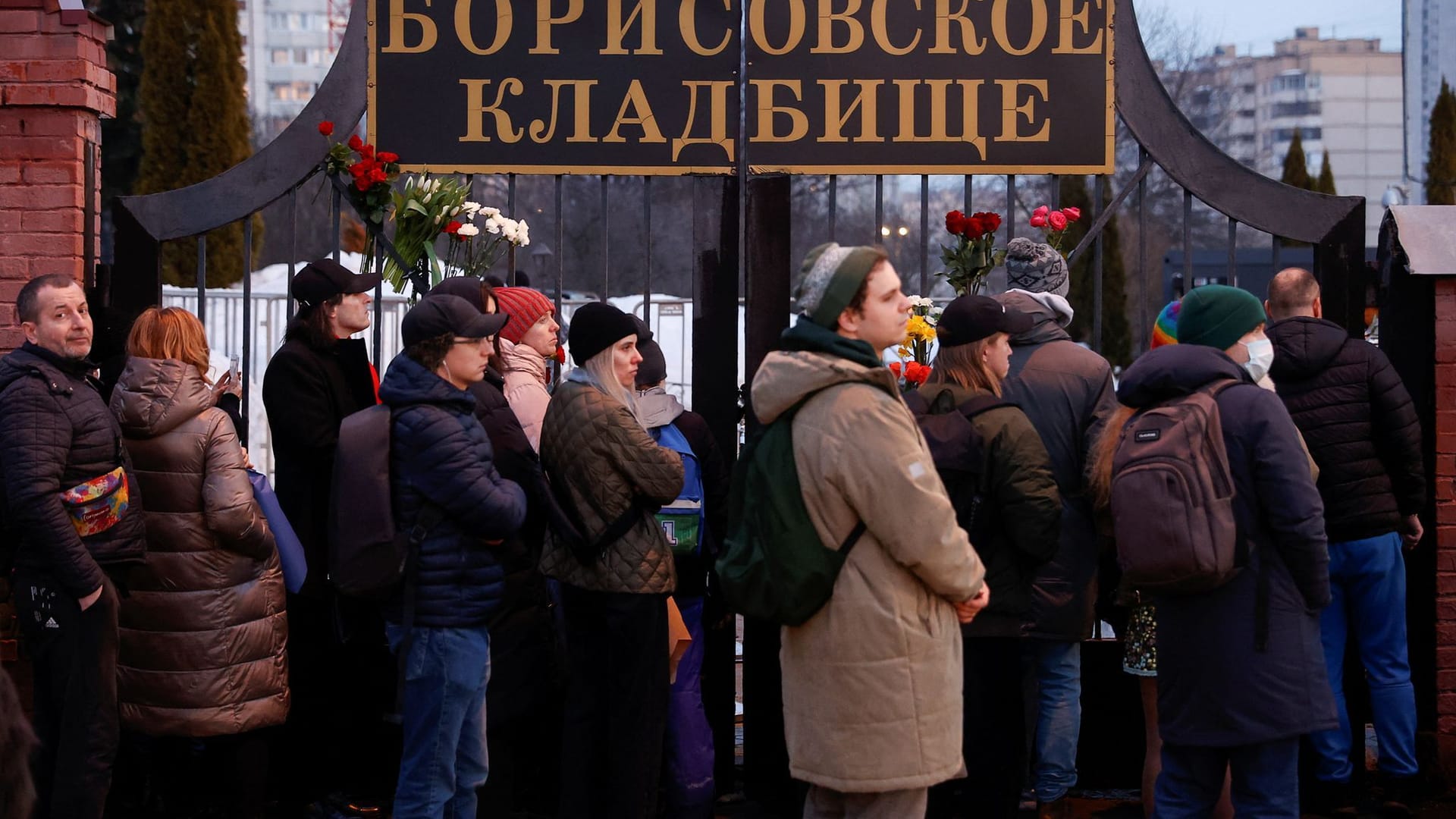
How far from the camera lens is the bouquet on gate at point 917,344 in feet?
18.0

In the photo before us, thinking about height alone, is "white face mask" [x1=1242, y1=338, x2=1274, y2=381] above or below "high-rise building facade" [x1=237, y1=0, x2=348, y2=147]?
below

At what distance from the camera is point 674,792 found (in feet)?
16.4

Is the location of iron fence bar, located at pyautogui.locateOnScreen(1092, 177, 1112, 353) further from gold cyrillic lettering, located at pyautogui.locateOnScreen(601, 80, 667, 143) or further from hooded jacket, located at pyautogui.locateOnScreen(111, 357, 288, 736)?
hooded jacket, located at pyautogui.locateOnScreen(111, 357, 288, 736)

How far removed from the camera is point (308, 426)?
203 inches

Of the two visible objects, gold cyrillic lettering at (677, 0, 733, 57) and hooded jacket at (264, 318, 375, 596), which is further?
gold cyrillic lettering at (677, 0, 733, 57)

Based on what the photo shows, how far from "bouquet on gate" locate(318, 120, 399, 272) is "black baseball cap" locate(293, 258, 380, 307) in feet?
1.36

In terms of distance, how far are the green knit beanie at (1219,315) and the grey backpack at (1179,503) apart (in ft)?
0.75

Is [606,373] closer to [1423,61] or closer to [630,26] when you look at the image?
[630,26]

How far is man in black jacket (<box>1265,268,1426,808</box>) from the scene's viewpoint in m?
5.16

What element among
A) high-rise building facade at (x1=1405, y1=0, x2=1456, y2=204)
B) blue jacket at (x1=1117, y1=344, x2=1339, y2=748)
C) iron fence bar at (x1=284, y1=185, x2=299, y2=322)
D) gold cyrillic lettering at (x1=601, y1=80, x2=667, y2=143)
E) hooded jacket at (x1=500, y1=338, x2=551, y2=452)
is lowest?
blue jacket at (x1=1117, y1=344, x2=1339, y2=748)

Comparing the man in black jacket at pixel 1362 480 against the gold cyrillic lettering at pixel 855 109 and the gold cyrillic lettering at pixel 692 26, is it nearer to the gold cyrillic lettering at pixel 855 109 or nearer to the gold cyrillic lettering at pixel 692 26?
the gold cyrillic lettering at pixel 855 109

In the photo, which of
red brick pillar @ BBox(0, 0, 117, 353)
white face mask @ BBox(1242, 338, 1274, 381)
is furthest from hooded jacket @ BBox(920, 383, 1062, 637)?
red brick pillar @ BBox(0, 0, 117, 353)

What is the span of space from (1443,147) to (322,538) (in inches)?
1036

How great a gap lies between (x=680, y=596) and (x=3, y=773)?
3.14m
